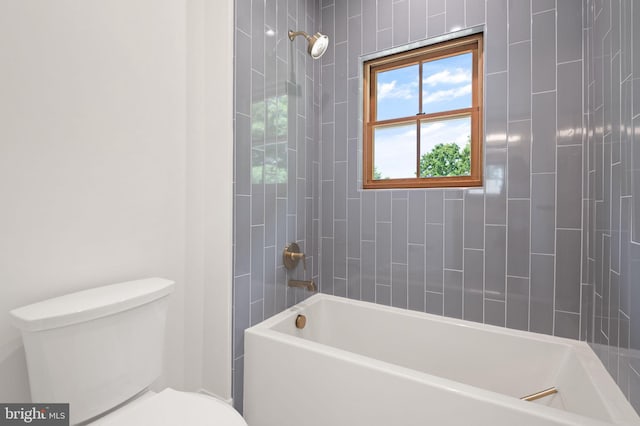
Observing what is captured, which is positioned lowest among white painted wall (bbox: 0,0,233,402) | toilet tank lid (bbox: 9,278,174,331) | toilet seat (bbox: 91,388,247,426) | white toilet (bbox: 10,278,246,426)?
toilet seat (bbox: 91,388,247,426)

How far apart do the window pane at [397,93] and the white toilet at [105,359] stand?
1.73 m

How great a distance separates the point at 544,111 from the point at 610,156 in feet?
1.62

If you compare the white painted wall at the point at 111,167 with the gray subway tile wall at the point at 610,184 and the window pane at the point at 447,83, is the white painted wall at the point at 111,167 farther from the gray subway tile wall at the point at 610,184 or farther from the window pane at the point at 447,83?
the gray subway tile wall at the point at 610,184

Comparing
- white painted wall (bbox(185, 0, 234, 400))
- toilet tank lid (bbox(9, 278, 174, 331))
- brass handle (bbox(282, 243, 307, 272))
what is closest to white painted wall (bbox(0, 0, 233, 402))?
white painted wall (bbox(185, 0, 234, 400))

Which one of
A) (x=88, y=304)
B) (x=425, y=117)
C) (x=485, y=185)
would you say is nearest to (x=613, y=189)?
(x=485, y=185)

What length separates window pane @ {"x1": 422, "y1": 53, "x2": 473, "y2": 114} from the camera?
5.91 feet

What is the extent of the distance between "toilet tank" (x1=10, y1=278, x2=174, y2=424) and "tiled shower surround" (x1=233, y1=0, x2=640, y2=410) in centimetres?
46

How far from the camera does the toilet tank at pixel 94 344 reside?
0.85 metres

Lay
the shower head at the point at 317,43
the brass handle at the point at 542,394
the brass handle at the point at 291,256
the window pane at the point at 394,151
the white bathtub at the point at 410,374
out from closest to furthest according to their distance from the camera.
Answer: the white bathtub at the point at 410,374 → the brass handle at the point at 542,394 → the shower head at the point at 317,43 → the brass handle at the point at 291,256 → the window pane at the point at 394,151

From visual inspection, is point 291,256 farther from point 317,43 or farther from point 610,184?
point 610,184

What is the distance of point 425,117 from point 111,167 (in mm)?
1728

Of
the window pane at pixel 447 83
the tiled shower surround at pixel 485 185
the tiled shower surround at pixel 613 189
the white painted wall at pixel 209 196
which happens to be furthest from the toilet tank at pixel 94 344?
the window pane at pixel 447 83

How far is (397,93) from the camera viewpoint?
203cm

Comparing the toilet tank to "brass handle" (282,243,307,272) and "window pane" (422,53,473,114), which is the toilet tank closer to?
"brass handle" (282,243,307,272)
